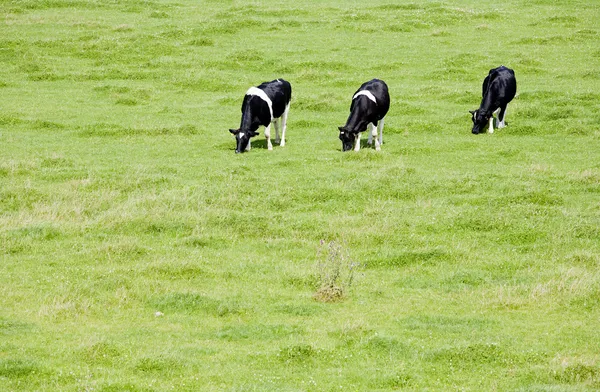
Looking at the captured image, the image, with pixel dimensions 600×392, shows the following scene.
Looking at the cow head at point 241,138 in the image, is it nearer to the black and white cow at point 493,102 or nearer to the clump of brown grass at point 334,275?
the black and white cow at point 493,102

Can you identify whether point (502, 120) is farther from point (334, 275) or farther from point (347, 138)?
point (334, 275)

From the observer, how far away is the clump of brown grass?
45.1 ft

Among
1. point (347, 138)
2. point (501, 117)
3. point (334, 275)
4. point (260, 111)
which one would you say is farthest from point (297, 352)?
point (501, 117)

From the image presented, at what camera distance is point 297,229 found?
17.5 metres

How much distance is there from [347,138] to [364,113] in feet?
2.92

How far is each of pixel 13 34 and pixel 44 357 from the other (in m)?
35.7

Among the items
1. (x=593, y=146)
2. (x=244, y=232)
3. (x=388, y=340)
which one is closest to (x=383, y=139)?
(x=593, y=146)

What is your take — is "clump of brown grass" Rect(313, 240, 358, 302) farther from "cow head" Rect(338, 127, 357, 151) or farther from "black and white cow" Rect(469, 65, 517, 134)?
"black and white cow" Rect(469, 65, 517, 134)

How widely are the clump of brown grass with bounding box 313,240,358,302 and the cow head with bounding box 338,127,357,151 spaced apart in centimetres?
923

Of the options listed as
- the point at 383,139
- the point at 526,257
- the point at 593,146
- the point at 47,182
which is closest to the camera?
the point at 526,257

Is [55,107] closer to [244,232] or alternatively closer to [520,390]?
[244,232]

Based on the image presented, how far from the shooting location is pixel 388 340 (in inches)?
466

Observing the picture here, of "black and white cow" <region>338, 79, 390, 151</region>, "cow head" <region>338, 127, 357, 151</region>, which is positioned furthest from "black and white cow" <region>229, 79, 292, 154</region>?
"black and white cow" <region>338, 79, 390, 151</region>

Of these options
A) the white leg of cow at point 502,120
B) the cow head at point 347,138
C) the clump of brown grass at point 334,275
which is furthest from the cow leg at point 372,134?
the clump of brown grass at point 334,275
